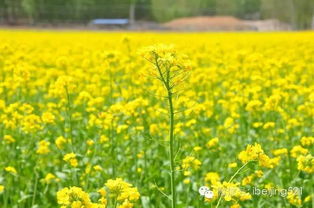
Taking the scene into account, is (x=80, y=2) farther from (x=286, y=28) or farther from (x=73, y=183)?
(x=73, y=183)

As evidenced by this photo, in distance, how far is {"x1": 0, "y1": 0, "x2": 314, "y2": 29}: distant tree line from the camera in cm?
5553

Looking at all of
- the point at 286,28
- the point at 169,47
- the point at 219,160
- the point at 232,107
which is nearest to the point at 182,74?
the point at 169,47

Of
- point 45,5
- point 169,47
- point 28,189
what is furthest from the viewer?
point 45,5

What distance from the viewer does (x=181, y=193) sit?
4059 millimetres

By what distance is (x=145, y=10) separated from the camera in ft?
213

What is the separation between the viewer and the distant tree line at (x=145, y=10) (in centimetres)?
5553

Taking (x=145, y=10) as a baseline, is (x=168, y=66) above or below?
above

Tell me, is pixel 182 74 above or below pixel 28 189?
above

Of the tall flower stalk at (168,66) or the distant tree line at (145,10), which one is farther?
the distant tree line at (145,10)

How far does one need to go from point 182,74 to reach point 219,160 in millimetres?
2548

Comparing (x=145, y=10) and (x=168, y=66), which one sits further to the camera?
(x=145, y=10)

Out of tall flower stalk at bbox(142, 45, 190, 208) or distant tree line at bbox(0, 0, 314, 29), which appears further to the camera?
distant tree line at bbox(0, 0, 314, 29)

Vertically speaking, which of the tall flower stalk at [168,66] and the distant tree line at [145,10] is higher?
the tall flower stalk at [168,66]

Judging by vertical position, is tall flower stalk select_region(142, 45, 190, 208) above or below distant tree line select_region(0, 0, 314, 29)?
above
